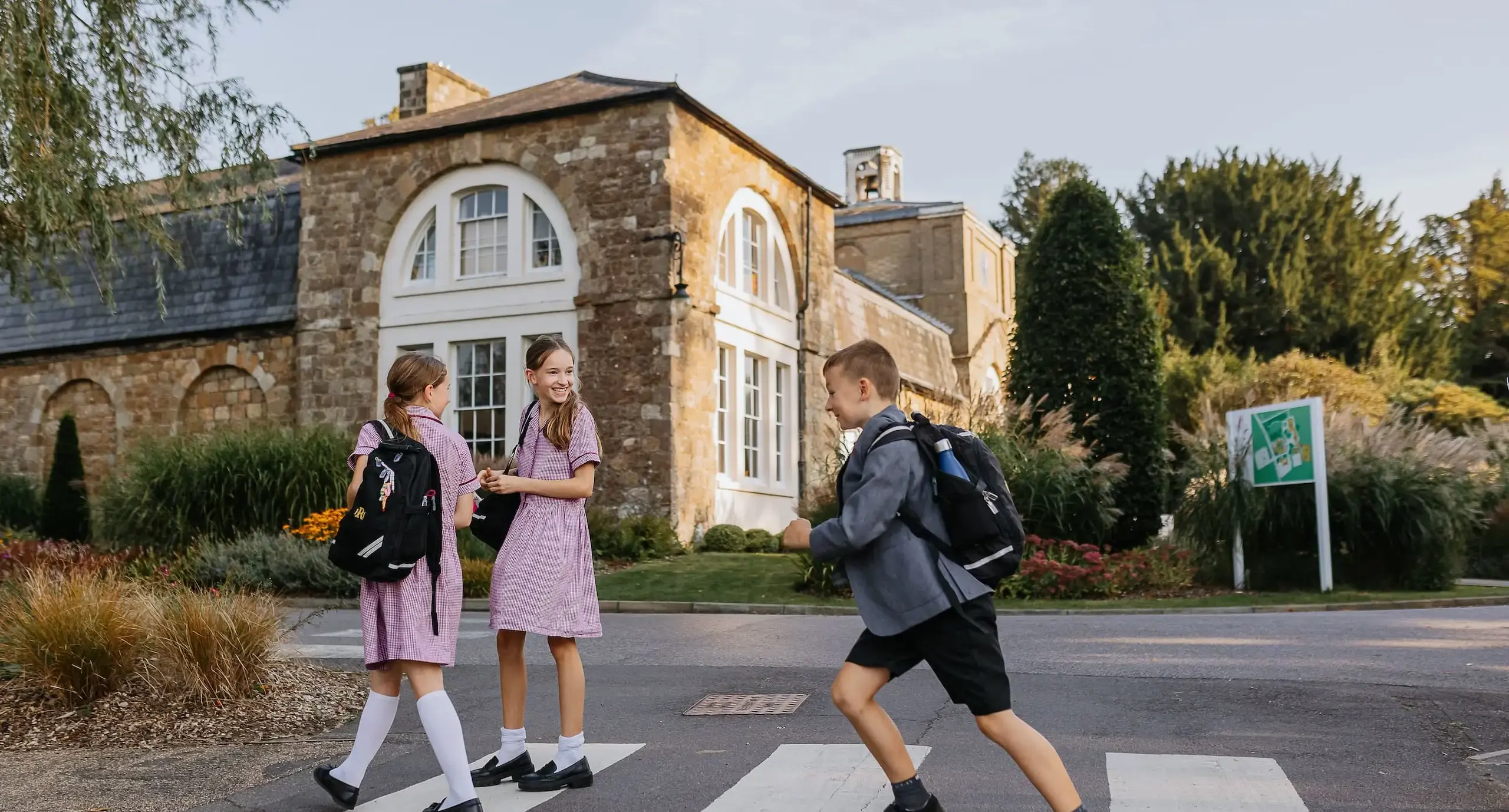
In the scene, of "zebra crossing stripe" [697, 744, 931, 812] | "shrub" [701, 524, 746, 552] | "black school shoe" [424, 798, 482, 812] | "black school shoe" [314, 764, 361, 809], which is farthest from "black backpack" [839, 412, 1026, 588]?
"shrub" [701, 524, 746, 552]

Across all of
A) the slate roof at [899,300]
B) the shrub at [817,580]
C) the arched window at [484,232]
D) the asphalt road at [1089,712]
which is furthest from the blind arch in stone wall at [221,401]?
the asphalt road at [1089,712]

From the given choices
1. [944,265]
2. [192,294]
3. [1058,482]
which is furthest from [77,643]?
[944,265]

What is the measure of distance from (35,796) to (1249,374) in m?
30.5

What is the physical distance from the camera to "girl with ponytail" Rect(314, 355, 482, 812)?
4547 mm

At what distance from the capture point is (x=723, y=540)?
20000 millimetres

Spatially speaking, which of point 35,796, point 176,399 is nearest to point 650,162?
point 176,399

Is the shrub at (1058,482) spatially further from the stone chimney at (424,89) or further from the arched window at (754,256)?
the stone chimney at (424,89)

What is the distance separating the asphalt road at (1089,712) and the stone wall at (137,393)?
13163mm

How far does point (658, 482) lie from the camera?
19.5m

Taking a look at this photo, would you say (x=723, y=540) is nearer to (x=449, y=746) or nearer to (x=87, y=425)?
(x=87, y=425)

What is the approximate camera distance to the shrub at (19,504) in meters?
23.7

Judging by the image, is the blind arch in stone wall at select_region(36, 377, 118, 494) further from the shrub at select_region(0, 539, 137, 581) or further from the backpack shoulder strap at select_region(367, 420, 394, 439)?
the backpack shoulder strap at select_region(367, 420, 394, 439)

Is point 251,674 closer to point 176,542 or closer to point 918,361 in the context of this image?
point 176,542

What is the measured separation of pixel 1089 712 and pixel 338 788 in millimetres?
3633
